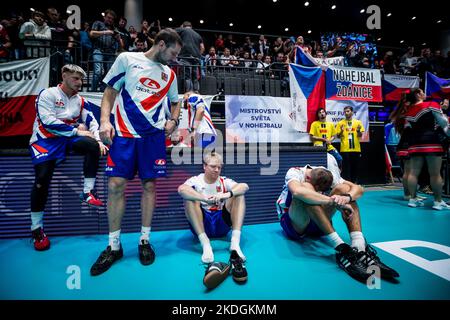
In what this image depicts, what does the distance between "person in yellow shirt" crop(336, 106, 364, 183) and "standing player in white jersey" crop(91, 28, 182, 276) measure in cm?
478

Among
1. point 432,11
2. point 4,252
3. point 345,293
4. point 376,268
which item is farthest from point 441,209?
point 432,11

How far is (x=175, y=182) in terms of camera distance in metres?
3.04

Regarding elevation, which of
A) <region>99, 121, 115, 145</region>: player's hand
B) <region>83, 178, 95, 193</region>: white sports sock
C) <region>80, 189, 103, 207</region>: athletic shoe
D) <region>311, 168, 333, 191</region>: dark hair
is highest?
<region>99, 121, 115, 145</region>: player's hand

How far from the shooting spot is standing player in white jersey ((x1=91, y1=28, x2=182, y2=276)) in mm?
2025

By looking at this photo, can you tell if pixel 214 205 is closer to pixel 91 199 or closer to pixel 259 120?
pixel 91 199

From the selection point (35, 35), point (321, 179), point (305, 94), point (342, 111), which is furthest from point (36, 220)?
point (342, 111)

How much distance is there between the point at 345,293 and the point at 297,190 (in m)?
0.81

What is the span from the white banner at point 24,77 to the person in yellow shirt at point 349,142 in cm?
627

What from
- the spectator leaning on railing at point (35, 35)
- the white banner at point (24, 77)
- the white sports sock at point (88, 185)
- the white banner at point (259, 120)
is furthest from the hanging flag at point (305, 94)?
the spectator leaning on railing at point (35, 35)

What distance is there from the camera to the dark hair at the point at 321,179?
2148mm

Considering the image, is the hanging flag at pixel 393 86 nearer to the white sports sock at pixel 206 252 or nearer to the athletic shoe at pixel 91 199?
the white sports sock at pixel 206 252

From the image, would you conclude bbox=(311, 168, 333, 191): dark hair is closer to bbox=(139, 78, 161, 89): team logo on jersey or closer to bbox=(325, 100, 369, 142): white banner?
bbox=(139, 78, 161, 89): team logo on jersey

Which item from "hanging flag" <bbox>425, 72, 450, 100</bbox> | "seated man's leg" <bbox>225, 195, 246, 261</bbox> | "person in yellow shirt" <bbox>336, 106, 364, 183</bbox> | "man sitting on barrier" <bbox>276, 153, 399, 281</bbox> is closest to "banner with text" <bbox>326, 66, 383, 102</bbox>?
"person in yellow shirt" <bbox>336, 106, 364, 183</bbox>

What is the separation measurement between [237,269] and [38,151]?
224 cm
